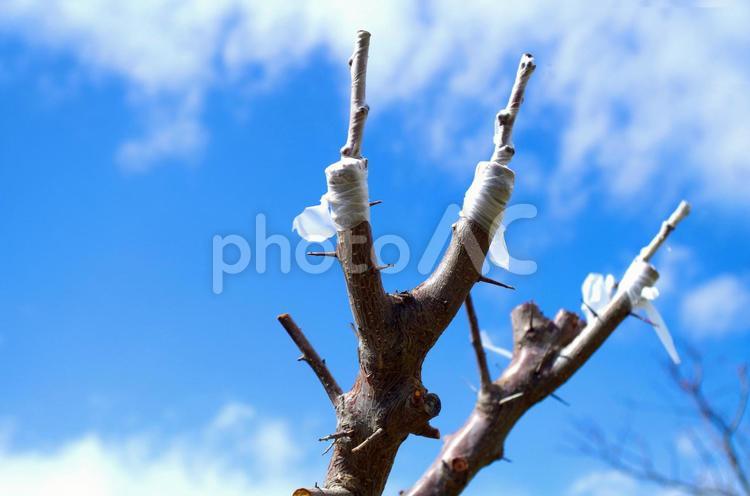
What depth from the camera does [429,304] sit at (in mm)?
1708

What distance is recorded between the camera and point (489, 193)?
5.41ft

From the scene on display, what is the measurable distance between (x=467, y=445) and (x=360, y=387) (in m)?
1.40

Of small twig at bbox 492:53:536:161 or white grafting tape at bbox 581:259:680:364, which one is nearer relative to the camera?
small twig at bbox 492:53:536:161

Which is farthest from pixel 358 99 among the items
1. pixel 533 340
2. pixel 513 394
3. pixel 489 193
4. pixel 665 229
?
pixel 533 340

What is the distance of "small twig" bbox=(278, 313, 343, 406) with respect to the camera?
198 cm

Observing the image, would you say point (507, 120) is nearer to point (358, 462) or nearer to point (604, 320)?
point (358, 462)

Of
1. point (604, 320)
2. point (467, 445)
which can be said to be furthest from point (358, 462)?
point (604, 320)

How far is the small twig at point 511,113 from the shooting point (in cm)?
168

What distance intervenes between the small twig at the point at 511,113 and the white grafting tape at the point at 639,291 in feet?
4.65

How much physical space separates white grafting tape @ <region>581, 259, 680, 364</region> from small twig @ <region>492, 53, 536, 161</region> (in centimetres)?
142

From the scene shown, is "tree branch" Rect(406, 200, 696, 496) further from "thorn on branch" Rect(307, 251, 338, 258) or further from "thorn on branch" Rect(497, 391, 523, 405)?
"thorn on branch" Rect(307, 251, 338, 258)

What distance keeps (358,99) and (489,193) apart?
1.24ft

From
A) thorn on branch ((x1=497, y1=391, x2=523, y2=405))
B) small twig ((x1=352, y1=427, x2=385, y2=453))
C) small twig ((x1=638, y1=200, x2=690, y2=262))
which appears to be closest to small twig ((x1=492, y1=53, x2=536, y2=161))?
small twig ((x1=352, y1=427, x2=385, y2=453))

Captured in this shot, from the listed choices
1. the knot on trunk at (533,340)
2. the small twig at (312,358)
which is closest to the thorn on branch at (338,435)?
the small twig at (312,358)
